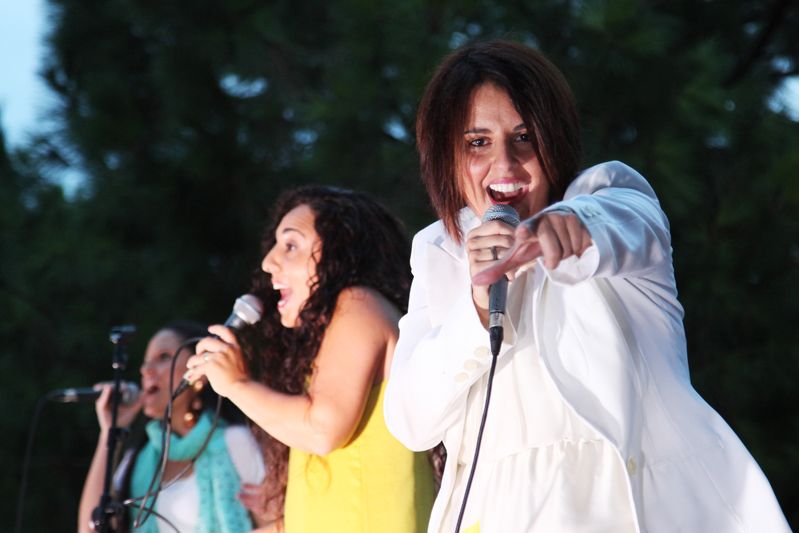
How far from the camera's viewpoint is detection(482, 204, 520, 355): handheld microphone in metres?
1.38

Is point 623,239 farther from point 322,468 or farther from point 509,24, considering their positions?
point 509,24

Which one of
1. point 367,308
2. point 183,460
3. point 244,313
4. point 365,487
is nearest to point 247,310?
point 244,313

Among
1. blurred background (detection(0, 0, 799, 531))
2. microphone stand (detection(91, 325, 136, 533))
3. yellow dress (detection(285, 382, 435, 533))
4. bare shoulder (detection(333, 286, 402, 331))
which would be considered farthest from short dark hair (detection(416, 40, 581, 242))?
blurred background (detection(0, 0, 799, 531))

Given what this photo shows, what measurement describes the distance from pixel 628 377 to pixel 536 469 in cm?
17

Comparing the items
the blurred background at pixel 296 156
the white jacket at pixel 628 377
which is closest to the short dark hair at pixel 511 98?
the white jacket at pixel 628 377

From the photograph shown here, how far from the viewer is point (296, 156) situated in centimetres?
425

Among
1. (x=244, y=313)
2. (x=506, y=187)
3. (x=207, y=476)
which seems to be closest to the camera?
(x=506, y=187)

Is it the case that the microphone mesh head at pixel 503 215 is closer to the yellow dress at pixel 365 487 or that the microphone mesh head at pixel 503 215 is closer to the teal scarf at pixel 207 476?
the yellow dress at pixel 365 487

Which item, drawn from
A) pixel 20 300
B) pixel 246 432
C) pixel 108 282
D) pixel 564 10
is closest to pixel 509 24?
pixel 564 10

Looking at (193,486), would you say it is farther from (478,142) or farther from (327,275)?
(478,142)

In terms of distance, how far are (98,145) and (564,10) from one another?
188 cm

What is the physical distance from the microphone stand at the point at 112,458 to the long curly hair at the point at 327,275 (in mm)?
312

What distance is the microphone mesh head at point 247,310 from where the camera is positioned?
2.36 metres

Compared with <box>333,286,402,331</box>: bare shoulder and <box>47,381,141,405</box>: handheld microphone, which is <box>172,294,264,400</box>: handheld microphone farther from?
<box>47,381,141,405</box>: handheld microphone
